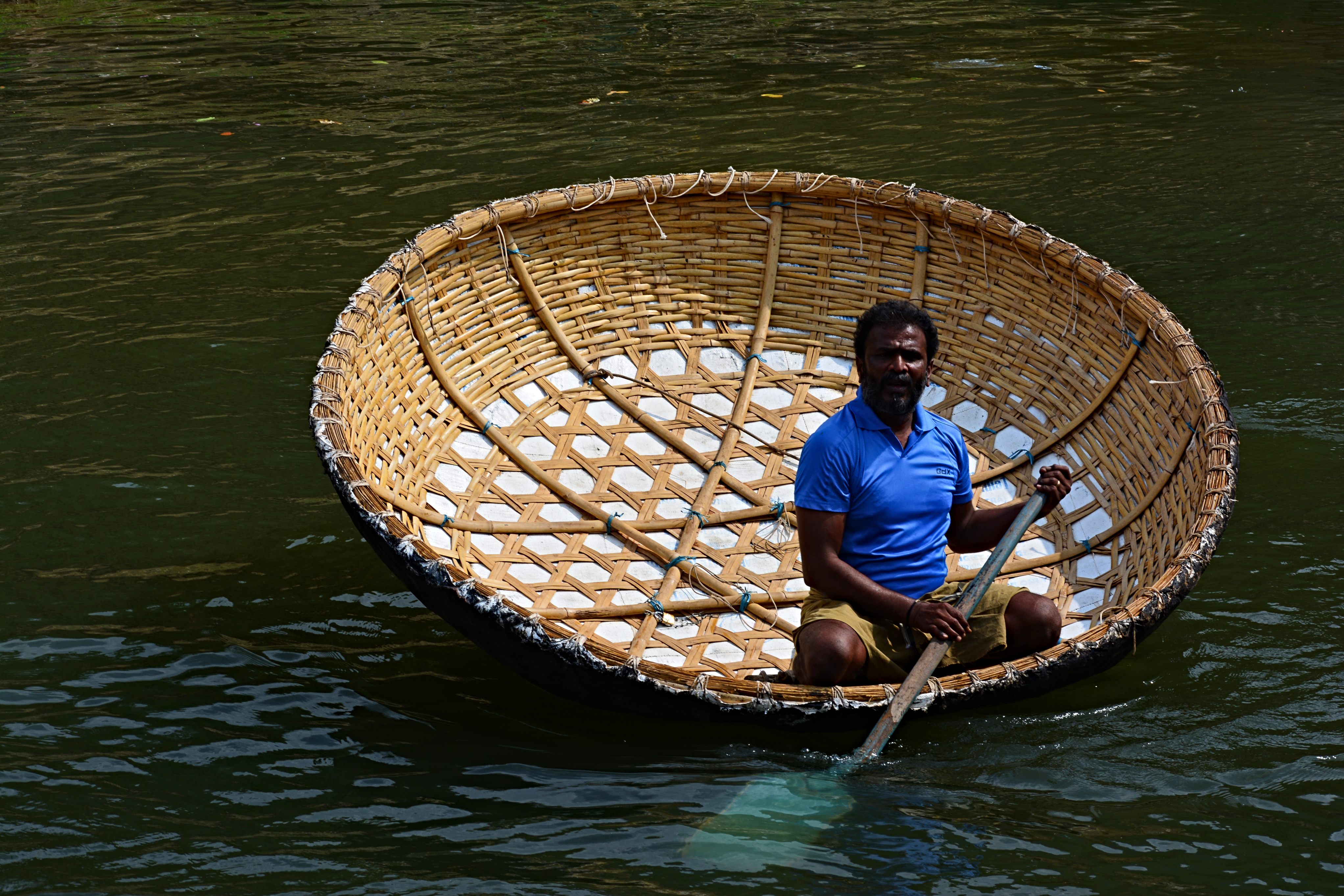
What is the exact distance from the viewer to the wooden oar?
2.67 meters

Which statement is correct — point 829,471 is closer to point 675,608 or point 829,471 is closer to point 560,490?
point 675,608

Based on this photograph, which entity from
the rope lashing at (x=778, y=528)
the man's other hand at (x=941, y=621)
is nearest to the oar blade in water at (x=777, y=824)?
the man's other hand at (x=941, y=621)

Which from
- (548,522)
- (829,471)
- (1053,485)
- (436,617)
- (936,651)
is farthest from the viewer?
(548,522)

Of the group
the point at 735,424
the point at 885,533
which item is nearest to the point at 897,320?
the point at 885,533

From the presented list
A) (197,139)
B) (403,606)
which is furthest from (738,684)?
(197,139)

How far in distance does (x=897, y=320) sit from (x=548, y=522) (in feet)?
5.03

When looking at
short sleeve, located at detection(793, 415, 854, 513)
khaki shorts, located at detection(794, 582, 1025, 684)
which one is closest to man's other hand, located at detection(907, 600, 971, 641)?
khaki shorts, located at detection(794, 582, 1025, 684)

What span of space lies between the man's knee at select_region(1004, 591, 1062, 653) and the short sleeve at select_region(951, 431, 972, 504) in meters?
0.31

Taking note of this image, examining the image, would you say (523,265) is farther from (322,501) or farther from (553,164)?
(553,164)

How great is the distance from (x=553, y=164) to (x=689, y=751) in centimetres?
510

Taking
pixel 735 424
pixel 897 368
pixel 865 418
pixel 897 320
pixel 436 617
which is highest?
pixel 897 320

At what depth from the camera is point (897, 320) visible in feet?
9.72

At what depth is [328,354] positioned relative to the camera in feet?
11.5

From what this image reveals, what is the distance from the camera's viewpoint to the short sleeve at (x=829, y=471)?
9.64 feet
